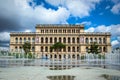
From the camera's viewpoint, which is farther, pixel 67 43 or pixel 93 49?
pixel 67 43

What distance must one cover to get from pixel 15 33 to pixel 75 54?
85.9ft

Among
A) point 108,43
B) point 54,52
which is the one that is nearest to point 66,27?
point 54,52

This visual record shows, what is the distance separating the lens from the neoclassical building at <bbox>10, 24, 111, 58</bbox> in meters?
76.2

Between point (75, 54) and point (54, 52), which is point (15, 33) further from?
point (75, 54)

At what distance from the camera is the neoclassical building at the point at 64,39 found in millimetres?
76188

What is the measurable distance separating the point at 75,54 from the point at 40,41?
49.4 feet

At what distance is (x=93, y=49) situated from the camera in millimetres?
62719

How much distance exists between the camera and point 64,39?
78.4 meters

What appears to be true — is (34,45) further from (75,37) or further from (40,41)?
(75,37)

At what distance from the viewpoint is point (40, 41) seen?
256 feet

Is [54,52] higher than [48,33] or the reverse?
the reverse

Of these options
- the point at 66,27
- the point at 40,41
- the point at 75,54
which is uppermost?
the point at 66,27

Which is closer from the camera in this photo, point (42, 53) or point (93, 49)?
point (93, 49)

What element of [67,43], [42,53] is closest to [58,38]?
[67,43]
